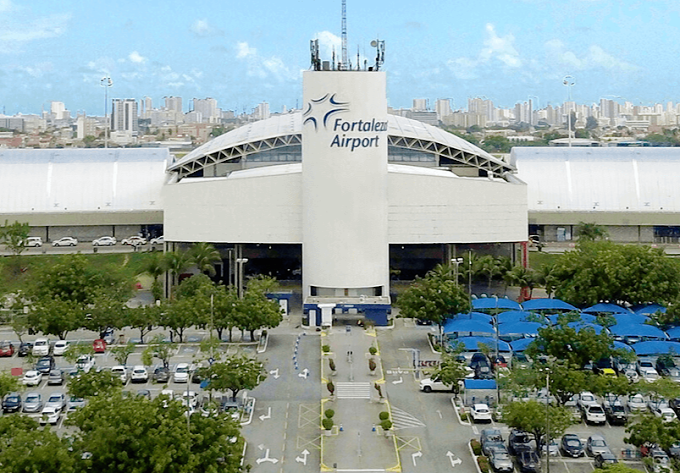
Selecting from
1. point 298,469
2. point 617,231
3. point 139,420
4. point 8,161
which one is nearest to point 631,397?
point 298,469

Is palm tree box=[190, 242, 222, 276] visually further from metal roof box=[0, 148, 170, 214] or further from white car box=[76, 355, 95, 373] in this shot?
metal roof box=[0, 148, 170, 214]

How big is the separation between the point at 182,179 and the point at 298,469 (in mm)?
33652

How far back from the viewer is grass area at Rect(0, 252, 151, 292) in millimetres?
53125

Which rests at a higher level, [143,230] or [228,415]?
[143,230]

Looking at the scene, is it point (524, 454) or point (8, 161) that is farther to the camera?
point (8, 161)

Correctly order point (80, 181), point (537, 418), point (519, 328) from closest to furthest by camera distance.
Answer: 1. point (537, 418)
2. point (519, 328)
3. point (80, 181)

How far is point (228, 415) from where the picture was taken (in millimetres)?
25562

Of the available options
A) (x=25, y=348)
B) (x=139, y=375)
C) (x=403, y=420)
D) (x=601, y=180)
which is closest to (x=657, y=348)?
(x=403, y=420)

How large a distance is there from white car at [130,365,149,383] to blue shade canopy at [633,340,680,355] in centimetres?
1894

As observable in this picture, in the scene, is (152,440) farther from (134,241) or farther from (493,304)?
(134,241)

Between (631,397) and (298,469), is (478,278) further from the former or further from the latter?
(298,469)

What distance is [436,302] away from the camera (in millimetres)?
41625

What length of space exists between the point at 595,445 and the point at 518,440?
2207 millimetres

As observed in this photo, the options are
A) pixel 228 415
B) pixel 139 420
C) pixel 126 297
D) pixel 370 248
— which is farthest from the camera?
pixel 370 248
